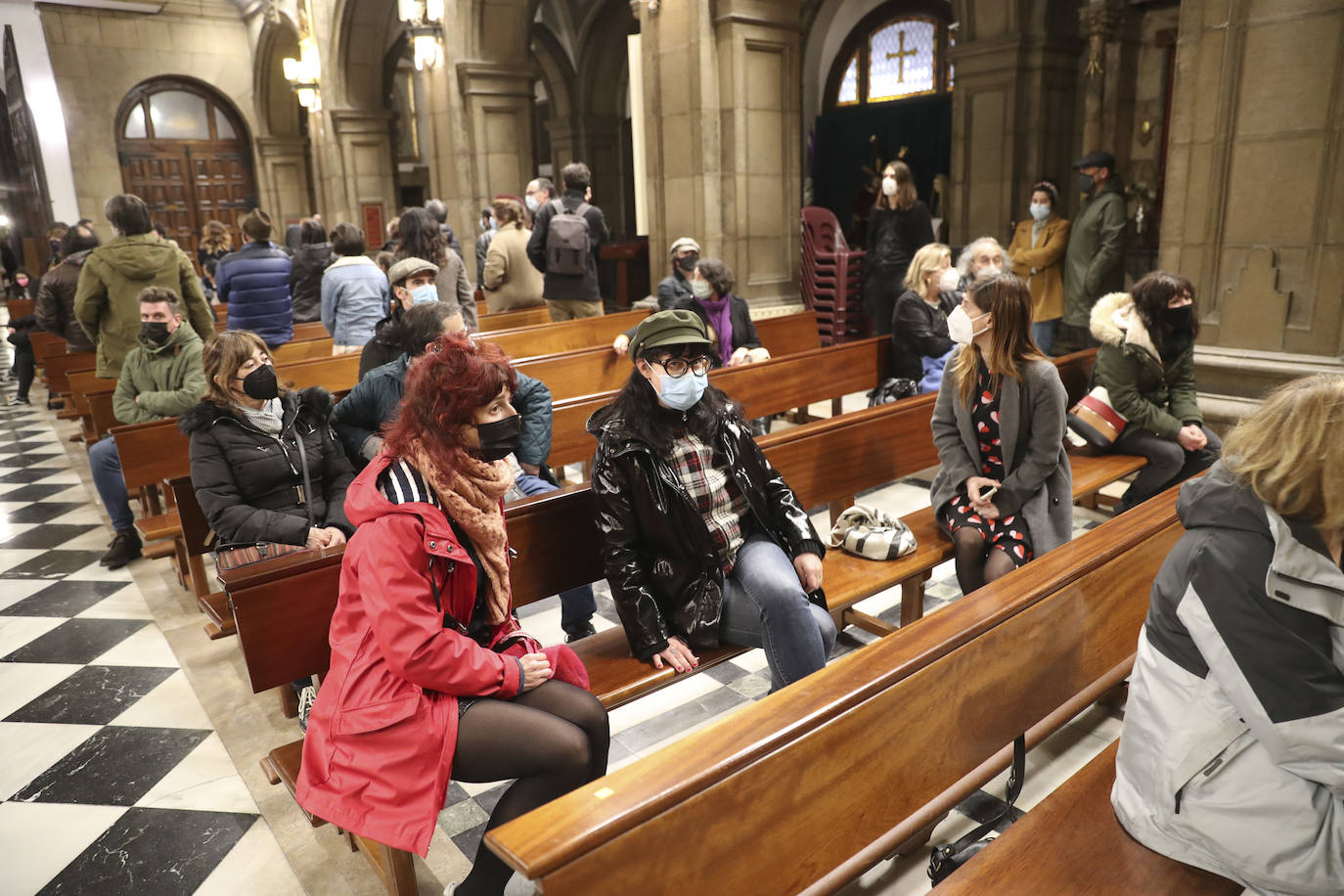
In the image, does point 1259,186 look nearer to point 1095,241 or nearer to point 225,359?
point 1095,241

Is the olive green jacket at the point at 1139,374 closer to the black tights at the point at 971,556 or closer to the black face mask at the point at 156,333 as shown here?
the black tights at the point at 971,556

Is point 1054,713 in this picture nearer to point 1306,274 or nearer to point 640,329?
point 640,329

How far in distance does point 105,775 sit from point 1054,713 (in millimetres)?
2888

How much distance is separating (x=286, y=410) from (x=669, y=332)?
1.55 metres

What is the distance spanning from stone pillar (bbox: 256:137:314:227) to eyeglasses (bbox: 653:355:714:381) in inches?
679

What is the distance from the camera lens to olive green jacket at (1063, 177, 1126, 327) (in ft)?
21.1

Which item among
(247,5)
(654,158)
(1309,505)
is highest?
(247,5)

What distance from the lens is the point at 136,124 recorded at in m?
16.6

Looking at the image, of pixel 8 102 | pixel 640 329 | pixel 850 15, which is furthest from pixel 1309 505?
pixel 8 102

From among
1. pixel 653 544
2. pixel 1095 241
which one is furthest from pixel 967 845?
pixel 1095 241

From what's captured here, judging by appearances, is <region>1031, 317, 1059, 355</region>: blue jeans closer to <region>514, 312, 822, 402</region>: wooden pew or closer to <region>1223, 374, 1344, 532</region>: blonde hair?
<region>514, 312, 822, 402</region>: wooden pew

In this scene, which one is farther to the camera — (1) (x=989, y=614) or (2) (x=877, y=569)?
(2) (x=877, y=569)

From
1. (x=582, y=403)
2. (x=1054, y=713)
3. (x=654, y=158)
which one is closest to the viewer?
(x=1054, y=713)

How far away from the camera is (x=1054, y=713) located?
2479 millimetres
